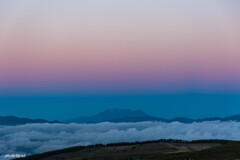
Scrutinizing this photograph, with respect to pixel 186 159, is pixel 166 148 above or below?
above

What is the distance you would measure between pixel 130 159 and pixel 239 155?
44222mm

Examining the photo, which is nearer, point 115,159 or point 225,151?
point 225,151

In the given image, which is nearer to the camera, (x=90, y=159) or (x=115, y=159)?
(x=115, y=159)

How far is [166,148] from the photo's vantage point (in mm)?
198625

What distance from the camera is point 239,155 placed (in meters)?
117

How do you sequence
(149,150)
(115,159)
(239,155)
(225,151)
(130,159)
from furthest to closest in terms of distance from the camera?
(149,150) → (115,159) → (130,159) → (225,151) → (239,155)

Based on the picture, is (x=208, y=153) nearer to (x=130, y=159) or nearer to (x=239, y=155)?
(x=239, y=155)

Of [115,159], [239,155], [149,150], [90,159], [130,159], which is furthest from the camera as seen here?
[149,150]

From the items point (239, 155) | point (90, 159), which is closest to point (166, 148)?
point (90, 159)

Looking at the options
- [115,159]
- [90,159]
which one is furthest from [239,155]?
[90,159]

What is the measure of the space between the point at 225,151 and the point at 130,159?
113 feet

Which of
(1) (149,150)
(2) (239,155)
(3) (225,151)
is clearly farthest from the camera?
(1) (149,150)

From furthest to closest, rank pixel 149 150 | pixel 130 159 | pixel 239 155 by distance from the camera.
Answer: pixel 149 150 → pixel 130 159 → pixel 239 155

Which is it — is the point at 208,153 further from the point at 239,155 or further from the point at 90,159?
the point at 90,159
